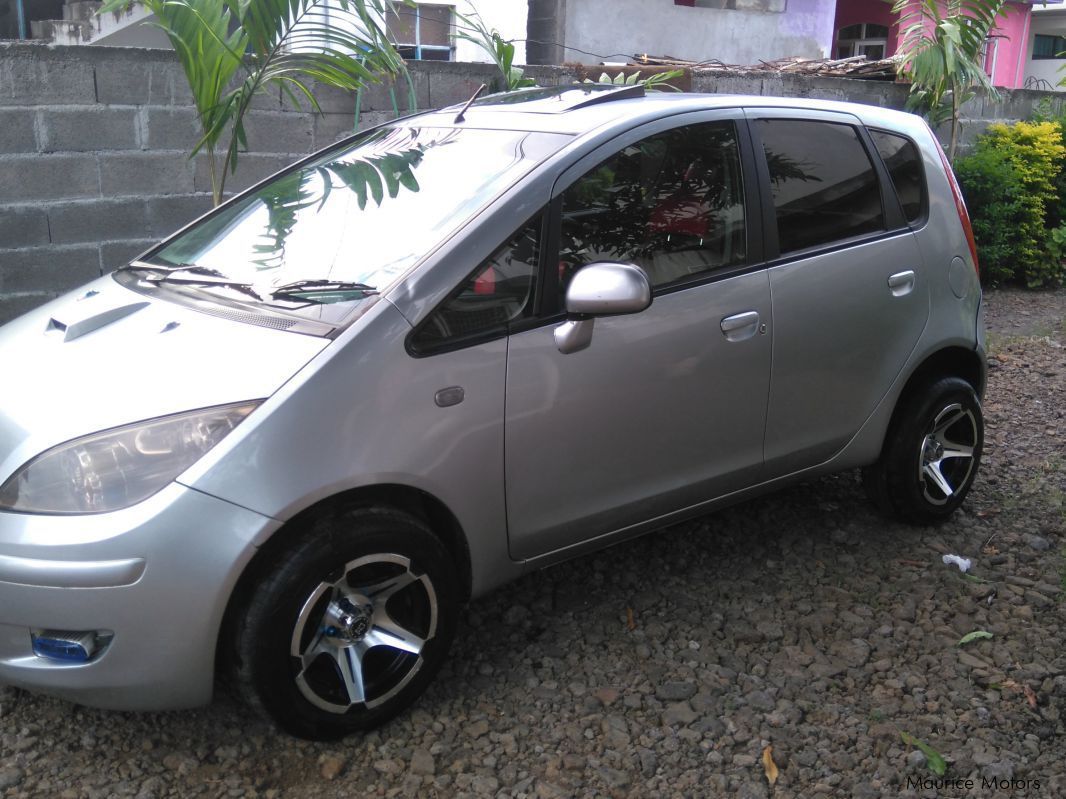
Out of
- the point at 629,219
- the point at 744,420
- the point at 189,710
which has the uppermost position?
the point at 629,219

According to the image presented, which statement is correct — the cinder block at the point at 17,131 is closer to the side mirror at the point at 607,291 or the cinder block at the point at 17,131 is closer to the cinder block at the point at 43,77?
the cinder block at the point at 43,77

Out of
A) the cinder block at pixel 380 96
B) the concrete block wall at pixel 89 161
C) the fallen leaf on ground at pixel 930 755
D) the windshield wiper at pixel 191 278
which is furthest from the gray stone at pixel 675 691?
the cinder block at pixel 380 96

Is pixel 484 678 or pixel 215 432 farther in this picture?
pixel 484 678

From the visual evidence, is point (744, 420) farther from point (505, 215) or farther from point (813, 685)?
point (505, 215)

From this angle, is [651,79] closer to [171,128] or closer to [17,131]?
[171,128]

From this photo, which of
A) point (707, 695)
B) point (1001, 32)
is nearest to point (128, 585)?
point (707, 695)

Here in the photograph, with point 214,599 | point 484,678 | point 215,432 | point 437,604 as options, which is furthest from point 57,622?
point 484,678

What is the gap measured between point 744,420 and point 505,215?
1133mm

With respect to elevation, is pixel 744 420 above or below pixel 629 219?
below

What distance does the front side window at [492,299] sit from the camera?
2936 mm

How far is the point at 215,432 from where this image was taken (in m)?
2.63

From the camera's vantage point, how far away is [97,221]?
576 cm

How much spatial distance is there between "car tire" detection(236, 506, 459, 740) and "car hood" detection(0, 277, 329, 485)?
44cm

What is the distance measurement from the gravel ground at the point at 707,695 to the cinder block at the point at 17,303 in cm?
299
